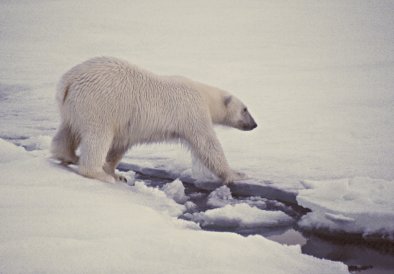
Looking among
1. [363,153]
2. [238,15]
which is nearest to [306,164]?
[363,153]

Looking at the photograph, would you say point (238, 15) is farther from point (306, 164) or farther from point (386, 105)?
point (306, 164)

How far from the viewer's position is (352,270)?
2684 millimetres

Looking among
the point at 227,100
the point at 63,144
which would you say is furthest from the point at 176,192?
the point at 227,100

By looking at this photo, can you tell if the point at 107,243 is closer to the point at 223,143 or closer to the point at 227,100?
the point at 227,100

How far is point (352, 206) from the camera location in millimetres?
3375

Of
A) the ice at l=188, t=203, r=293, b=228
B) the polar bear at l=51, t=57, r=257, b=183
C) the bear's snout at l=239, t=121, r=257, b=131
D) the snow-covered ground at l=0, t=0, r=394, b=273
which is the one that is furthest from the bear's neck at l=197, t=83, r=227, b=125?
the ice at l=188, t=203, r=293, b=228

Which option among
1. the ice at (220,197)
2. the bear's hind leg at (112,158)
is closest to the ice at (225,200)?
the ice at (220,197)

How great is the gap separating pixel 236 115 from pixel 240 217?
1.77 metres

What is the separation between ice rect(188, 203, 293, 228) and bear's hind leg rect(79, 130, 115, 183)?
0.85m

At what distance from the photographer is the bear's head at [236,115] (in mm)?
4961

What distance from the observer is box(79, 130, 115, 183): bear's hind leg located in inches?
150

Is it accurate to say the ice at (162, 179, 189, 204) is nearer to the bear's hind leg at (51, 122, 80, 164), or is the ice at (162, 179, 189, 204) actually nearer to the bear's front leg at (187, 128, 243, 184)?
the bear's front leg at (187, 128, 243, 184)

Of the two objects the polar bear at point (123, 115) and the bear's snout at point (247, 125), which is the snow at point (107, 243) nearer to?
the polar bear at point (123, 115)

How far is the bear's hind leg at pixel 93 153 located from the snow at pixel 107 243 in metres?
0.83
